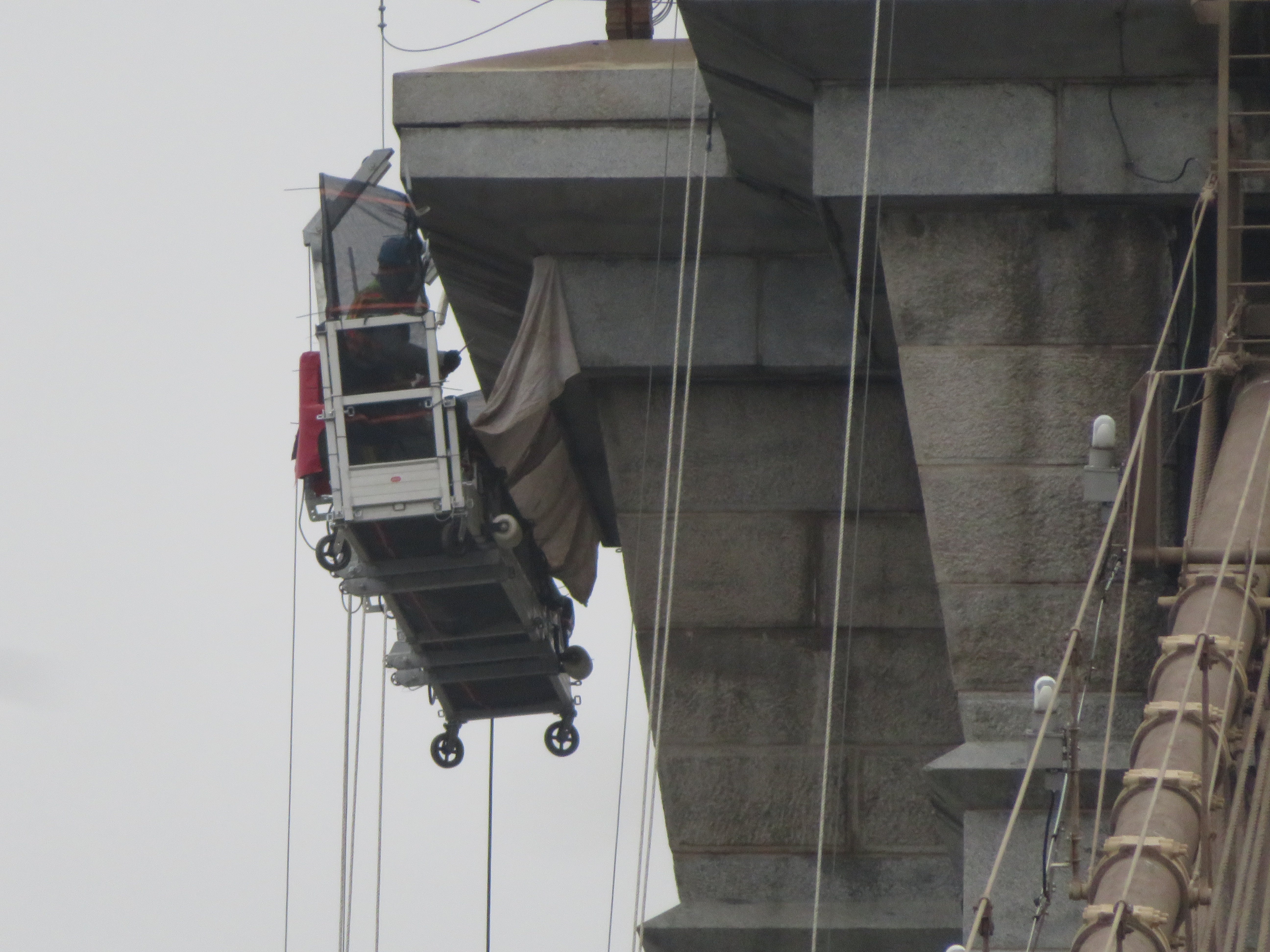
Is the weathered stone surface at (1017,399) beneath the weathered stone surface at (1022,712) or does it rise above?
above

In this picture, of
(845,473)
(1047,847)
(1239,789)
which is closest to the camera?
(1239,789)

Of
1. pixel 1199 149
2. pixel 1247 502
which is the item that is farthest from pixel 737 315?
pixel 1247 502

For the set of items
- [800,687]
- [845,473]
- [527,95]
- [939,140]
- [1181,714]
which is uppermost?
[527,95]

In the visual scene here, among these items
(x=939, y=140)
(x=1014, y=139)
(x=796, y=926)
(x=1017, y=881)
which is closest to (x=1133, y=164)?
(x=1014, y=139)

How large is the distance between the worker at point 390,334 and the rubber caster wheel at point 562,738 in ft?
20.9

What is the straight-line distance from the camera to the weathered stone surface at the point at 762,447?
20375 millimetres

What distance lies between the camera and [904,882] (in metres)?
21.3

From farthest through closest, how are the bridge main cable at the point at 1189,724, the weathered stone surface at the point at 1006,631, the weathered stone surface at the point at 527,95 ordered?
the weathered stone surface at the point at 527,95, the weathered stone surface at the point at 1006,631, the bridge main cable at the point at 1189,724

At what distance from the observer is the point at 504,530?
2003cm

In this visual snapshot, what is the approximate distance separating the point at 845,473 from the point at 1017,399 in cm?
235

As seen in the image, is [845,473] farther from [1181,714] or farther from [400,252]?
[1181,714]

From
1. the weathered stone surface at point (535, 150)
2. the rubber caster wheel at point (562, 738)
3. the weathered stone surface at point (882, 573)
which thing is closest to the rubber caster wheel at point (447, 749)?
the rubber caster wheel at point (562, 738)

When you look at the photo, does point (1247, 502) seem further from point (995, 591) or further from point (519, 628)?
point (519, 628)

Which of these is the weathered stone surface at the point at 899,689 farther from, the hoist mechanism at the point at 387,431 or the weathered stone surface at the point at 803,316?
the hoist mechanism at the point at 387,431
